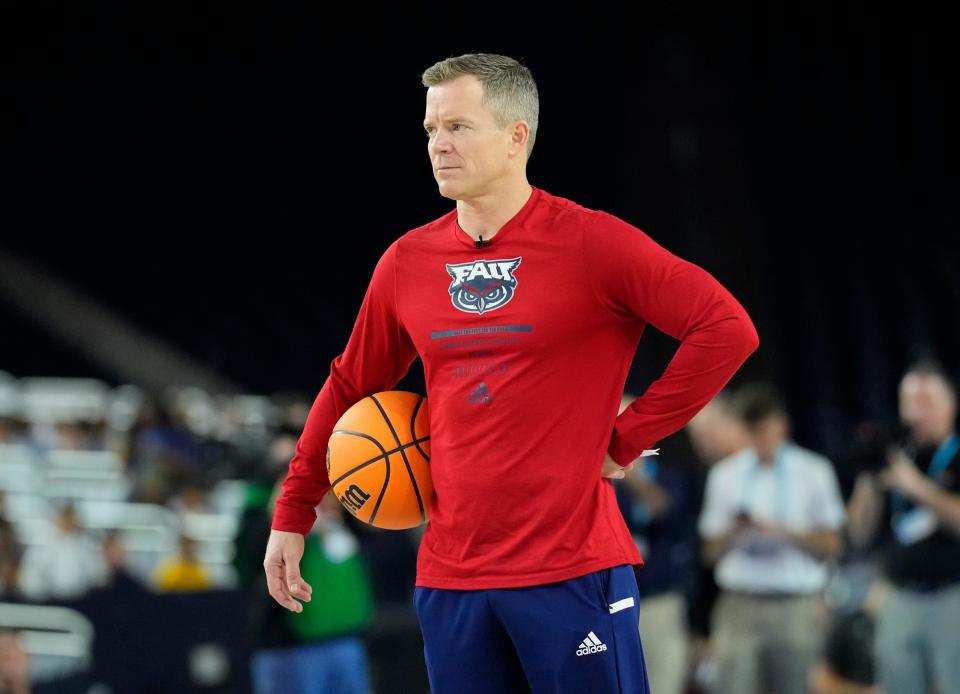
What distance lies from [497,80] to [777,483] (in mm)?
4654

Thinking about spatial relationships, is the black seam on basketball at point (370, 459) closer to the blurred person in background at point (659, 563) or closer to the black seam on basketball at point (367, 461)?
the black seam on basketball at point (367, 461)

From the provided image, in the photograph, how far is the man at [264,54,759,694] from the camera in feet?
9.52

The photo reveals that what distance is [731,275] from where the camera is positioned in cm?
1189

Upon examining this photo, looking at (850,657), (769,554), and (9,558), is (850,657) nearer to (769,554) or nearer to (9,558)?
(769,554)

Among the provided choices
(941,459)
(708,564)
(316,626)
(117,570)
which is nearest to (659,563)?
(708,564)

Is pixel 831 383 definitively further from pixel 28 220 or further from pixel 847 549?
pixel 28 220

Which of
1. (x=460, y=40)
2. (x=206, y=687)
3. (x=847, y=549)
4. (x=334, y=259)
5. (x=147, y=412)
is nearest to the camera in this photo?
(x=206, y=687)

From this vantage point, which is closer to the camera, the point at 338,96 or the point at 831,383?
the point at 831,383

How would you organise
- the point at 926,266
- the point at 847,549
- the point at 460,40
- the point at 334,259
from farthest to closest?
the point at 334,259
the point at 460,40
the point at 926,266
the point at 847,549

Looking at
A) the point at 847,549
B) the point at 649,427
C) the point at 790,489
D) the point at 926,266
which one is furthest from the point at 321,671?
the point at 926,266

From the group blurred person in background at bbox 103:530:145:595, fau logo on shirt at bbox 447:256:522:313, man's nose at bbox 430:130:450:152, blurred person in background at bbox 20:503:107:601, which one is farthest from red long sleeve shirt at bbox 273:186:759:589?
blurred person in background at bbox 20:503:107:601

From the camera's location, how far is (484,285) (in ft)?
9.92

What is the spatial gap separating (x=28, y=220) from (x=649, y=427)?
1733 cm

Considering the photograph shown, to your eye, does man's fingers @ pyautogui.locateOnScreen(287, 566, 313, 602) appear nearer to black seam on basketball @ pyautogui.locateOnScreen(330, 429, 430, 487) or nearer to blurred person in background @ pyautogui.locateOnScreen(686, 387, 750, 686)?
black seam on basketball @ pyautogui.locateOnScreen(330, 429, 430, 487)
